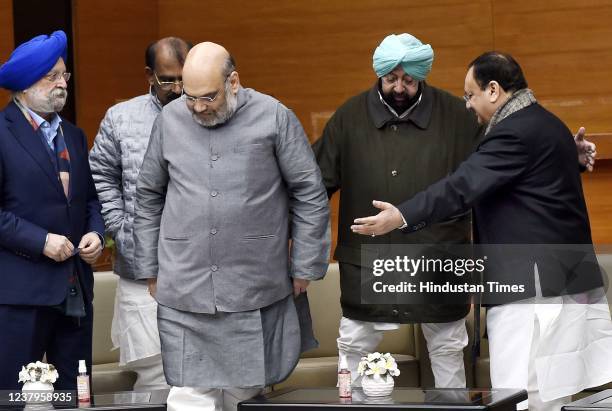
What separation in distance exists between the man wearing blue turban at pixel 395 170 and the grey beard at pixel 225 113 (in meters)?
0.72

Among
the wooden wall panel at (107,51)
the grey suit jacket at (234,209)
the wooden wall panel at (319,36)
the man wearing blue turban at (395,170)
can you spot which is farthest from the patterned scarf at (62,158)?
the wooden wall panel at (319,36)

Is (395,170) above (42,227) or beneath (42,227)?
above

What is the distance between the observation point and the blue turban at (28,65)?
15.9 ft

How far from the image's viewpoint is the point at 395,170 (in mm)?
5141

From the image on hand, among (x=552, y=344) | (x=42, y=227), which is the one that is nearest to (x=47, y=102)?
(x=42, y=227)

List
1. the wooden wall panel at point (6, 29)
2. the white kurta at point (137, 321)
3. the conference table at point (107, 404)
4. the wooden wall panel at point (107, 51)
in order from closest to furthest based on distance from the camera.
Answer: the conference table at point (107, 404)
the white kurta at point (137, 321)
the wooden wall panel at point (6, 29)
the wooden wall panel at point (107, 51)

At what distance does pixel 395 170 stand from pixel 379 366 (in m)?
0.99

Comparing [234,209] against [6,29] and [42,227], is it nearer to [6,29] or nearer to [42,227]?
[42,227]

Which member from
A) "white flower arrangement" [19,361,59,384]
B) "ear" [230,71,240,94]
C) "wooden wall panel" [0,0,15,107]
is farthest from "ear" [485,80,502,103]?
"wooden wall panel" [0,0,15,107]

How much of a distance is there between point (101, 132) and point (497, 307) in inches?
74.6

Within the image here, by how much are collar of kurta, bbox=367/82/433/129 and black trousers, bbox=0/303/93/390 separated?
4.50 ft

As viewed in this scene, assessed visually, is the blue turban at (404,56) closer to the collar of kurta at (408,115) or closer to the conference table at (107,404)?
the collar of kurta at (408,115)

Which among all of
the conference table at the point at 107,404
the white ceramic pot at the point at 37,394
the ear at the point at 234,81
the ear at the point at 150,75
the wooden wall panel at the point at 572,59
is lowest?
the conference table at the point at 107,404

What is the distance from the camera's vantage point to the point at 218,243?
4.60 metres
